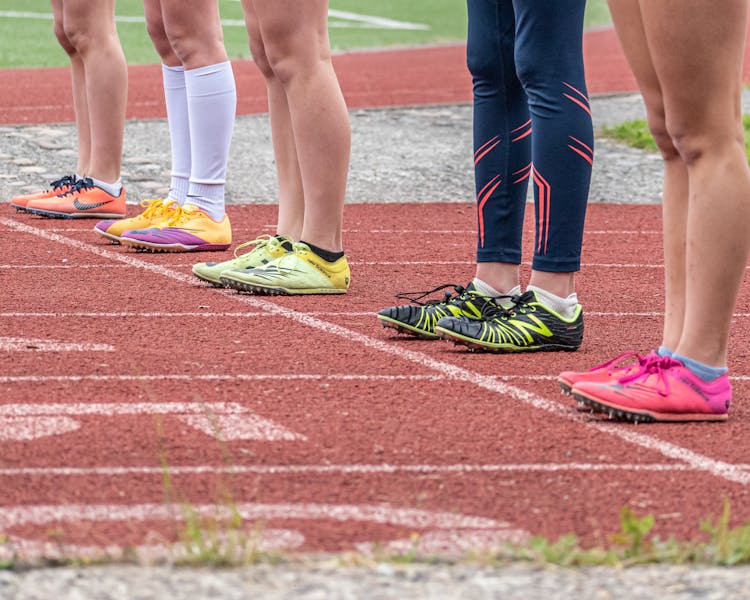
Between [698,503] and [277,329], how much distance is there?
7.50 ft

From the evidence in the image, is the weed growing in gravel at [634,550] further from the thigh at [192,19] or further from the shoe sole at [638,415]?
the thigh at [192,19]

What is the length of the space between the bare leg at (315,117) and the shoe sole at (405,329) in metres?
0.87

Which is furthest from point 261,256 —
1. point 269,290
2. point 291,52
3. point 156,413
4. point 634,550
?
point 634,550

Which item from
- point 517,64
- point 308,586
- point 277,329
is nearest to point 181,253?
point 277,329

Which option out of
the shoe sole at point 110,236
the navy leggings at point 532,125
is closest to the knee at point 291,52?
the navy leggings at point 532,125

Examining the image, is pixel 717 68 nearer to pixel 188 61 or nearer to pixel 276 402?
pixel 276 402

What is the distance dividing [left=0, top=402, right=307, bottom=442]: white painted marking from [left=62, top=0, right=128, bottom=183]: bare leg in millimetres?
4412

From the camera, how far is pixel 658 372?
396 cm

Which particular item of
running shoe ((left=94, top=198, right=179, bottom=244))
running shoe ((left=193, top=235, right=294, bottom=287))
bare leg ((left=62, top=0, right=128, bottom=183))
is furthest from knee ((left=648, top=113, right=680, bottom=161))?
bare leg ((left=62, top=0, right=128, bottom=183))

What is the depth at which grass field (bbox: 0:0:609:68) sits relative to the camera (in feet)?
71.6

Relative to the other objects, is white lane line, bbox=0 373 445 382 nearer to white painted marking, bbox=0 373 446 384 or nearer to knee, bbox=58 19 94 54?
white painted marking, bbox=0 373 446 384

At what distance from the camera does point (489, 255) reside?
509cm

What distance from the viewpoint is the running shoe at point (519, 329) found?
480 cm

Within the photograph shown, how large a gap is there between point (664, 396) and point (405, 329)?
1317 mm
